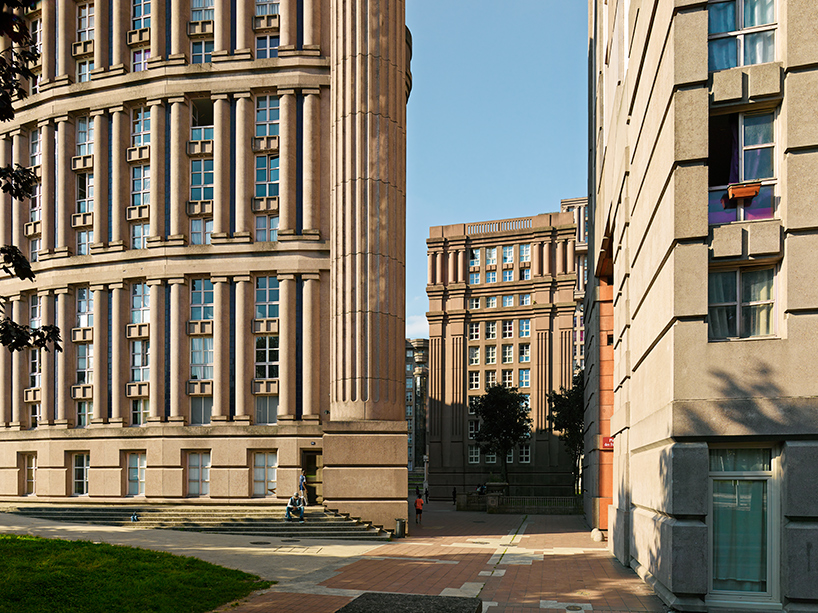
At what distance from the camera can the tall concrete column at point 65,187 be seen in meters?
33.5

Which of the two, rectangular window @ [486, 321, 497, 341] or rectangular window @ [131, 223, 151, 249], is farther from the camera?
rectangular window @ [486, 321, 497, 341]

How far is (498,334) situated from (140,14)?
45.8m

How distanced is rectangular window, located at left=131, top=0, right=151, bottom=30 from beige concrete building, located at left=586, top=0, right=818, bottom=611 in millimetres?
27139

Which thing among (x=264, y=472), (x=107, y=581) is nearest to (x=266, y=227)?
(x=264, y=472)

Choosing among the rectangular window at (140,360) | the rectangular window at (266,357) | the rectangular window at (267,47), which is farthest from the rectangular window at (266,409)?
the rectangular window at (267,47)

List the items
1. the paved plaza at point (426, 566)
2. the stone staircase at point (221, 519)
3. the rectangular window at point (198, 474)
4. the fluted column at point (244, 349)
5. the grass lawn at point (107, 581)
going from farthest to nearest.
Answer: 1. the rectangular window at point (198, 474)
2. the fluted column at point (244, 349)
3. the stone staircase at point (221, 519)
4. the paved plaza at point (426, 566)
5. the grass lawn at point (107, 581)

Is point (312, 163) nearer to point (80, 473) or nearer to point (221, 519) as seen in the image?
point (221, 519)

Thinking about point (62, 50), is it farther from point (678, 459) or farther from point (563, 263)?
point (563, 263)

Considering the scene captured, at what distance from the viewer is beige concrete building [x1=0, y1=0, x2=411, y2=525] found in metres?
28.0

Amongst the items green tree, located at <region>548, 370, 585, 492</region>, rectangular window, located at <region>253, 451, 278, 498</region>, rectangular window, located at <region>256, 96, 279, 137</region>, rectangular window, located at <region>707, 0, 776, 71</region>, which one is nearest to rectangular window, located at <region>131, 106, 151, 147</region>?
rectangular window, located at <region>256, 96, 279, 137</region>

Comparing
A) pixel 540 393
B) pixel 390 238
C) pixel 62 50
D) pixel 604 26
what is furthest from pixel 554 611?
pixel 540 393

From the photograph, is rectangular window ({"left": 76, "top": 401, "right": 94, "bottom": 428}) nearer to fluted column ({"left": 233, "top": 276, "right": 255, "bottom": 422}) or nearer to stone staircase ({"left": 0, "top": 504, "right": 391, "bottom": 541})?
stone staircase ({"left": 0, "top": 504, "right": 391, "bottom": 541})

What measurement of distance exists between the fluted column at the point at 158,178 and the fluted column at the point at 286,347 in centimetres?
644

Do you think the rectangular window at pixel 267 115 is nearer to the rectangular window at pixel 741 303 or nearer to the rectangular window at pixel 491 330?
the rectangular window at pixel 741 303
